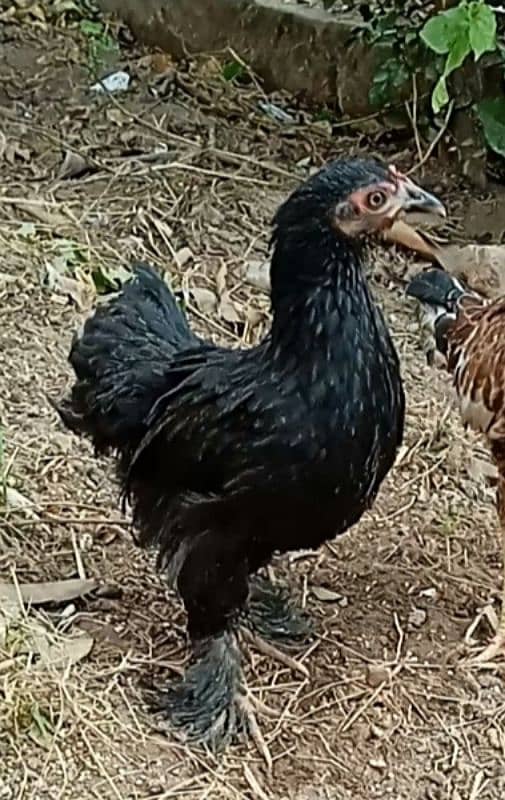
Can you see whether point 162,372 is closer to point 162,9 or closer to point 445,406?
point 445,406

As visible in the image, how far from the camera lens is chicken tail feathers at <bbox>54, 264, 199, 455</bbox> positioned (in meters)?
3.05

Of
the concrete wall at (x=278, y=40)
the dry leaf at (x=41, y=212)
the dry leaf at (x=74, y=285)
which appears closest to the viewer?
Answer: the dry leaf at (x=74, y=285)

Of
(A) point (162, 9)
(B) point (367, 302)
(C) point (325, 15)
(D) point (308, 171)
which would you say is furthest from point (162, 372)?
(A) point (162, 9)

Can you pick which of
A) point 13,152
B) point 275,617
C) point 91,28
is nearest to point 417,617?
point 275,617

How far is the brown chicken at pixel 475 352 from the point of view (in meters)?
3.24

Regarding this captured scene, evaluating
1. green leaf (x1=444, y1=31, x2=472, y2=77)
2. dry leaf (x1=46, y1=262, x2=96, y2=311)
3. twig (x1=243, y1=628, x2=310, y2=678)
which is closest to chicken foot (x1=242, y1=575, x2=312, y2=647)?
twig (x1=243, y1=628, x2=310, y2=678)

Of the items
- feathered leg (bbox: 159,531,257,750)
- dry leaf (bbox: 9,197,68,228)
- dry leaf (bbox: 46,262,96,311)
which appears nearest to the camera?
feathered leg (bbox: 159,531,257,750)

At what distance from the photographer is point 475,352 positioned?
3359 millimetres

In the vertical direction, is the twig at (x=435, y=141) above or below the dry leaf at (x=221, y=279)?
above

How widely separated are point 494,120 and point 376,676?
7.51ft

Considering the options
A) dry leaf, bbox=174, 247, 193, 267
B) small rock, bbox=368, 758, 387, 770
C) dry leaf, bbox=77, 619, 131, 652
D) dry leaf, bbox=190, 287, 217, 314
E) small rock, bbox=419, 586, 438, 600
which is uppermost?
small rock, bbox=368, 758, 387, 770

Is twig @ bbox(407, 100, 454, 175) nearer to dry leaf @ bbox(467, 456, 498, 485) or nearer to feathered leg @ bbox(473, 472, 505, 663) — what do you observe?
dry leaf @ bbox(467, 456, 498, 485)

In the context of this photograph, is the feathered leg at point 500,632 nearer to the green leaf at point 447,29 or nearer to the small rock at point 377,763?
the small rock at point 377,763

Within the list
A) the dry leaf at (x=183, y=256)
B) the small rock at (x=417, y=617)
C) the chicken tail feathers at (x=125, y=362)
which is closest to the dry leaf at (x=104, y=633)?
the chicken tail feathers at (x=125, y=362)
